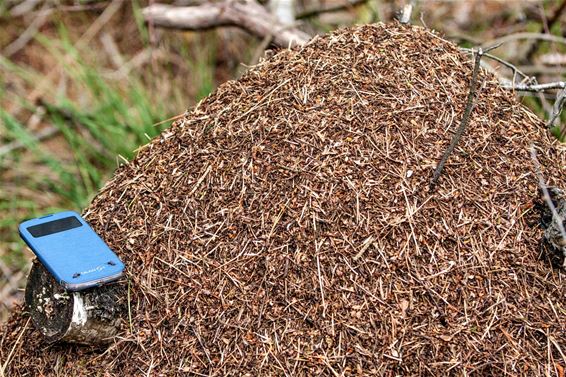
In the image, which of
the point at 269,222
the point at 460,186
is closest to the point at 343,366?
the point at 269,222

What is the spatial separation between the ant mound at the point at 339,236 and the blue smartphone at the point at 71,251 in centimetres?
11

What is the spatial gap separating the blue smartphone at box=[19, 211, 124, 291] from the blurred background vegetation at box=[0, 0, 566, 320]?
111 cm

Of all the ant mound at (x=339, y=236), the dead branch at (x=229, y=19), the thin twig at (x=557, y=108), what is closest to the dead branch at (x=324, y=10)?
the dead branch at (x=229, y=19)

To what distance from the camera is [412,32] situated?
283 cm

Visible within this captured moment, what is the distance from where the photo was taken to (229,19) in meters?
4.32

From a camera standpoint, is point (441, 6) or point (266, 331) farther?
point (441, 6)

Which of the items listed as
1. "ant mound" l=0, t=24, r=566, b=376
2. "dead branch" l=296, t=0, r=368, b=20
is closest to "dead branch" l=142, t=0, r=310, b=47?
"dead branch" l=296, t=0, r=368, b=20

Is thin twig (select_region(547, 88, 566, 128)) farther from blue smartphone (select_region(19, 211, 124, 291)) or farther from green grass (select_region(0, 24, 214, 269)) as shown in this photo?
green grass (select_region(0, 24, 214, 269))

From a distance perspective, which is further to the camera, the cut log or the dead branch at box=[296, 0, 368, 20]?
the dead branch at box=[296, 0, 368, 20]

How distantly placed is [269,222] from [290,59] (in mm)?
717

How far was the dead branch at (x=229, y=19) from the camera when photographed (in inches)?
164

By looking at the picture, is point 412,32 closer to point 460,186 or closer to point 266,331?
point 460,186

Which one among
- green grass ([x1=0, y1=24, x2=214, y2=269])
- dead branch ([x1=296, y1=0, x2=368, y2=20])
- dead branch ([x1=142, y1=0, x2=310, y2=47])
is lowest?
green grass ([x1=0, y1=24, x2=214, y2=269])

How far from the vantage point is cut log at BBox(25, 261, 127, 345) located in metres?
2.34
